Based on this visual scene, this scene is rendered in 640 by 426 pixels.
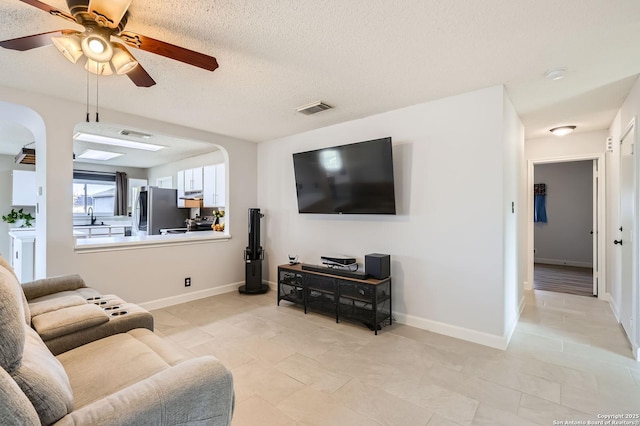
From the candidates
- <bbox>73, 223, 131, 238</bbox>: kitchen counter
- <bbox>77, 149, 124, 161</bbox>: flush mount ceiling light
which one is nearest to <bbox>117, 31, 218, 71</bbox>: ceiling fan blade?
<bbox>77, 149, 124, 161</bbox>: flush mount ceiling light

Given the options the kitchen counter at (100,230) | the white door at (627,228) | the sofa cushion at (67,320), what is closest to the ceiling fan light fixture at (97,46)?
the sofa cushion at (67,320)

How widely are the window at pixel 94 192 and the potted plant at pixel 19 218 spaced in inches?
45.3

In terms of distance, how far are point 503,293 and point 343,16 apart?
265cm

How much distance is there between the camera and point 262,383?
2201mm

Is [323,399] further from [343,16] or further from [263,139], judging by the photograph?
[263,139]

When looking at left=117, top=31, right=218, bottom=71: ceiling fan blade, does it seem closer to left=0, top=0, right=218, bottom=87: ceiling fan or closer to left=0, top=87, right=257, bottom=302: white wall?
left=0, top=0, right=218, bottom=87: ceiling fan

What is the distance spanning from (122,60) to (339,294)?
2805 mm

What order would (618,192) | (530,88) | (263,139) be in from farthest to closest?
1. (263,139)
2. (618,192)
3. (530,88)

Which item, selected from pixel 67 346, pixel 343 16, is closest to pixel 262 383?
pixel 67 346

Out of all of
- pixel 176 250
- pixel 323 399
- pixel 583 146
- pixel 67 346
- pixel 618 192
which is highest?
pixel 583 146

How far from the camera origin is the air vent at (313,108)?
325 centimetres

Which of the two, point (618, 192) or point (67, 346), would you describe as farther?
point (618, 192)

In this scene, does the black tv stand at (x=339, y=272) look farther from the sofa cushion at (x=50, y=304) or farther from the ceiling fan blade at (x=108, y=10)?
the ceiling fan blade at (x=108, y=10)

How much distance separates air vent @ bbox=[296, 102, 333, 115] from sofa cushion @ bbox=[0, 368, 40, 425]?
3.01 metres
